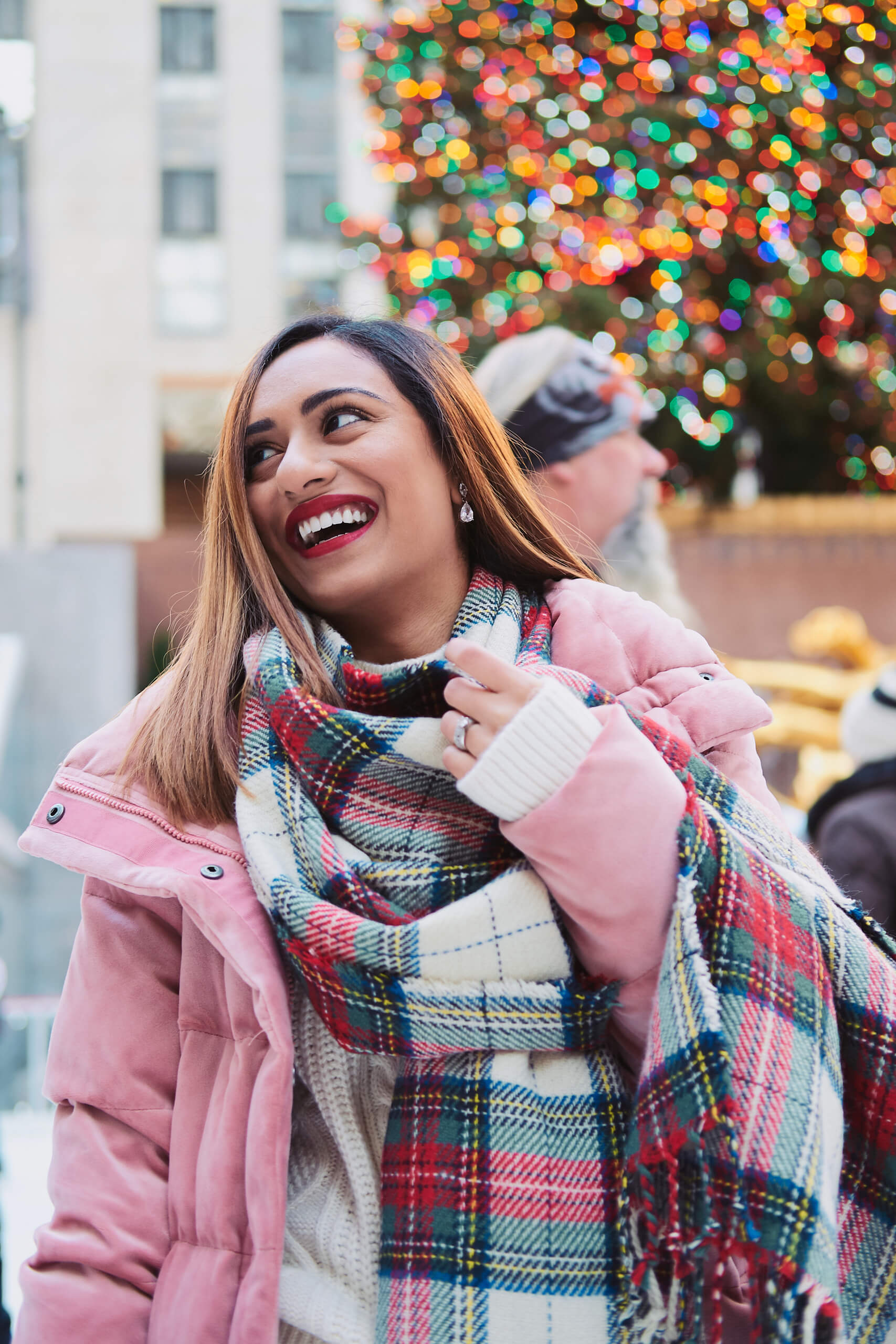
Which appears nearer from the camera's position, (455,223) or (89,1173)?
(89,1173)

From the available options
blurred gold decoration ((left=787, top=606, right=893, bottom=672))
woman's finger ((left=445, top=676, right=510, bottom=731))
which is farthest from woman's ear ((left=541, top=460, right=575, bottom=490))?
blurred gold decoration ((left=787, top=606, right=893, bottom=672))

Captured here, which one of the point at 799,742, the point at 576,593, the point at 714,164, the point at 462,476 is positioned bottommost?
the point at 799,742

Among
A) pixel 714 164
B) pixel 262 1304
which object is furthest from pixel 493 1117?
pixel 714 164

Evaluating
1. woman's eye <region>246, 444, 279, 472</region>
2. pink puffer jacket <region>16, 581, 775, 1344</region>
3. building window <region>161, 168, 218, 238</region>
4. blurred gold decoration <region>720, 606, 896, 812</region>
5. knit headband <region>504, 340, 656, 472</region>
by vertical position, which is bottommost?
blurred gold decoration <region>720, 606, 896, 812</region>

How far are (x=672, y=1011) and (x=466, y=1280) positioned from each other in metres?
0.38

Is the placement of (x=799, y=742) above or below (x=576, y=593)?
below

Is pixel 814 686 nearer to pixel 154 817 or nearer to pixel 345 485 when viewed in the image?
pixel 345 485

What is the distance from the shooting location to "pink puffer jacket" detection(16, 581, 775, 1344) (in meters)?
1.27

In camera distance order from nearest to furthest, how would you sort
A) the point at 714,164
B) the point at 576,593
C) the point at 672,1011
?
the point at 672,1011
the point at 576,593
the point at 714,164

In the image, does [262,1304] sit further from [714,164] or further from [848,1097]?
[714,164]

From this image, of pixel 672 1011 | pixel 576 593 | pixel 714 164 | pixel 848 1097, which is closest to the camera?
pixel 672 1011

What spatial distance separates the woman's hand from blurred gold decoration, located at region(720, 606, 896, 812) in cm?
392

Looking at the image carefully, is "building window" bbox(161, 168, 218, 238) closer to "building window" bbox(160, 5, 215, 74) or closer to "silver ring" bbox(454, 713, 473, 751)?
"building window" bbox(160, 5, 215, 74)

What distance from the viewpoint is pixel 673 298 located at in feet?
27.8
